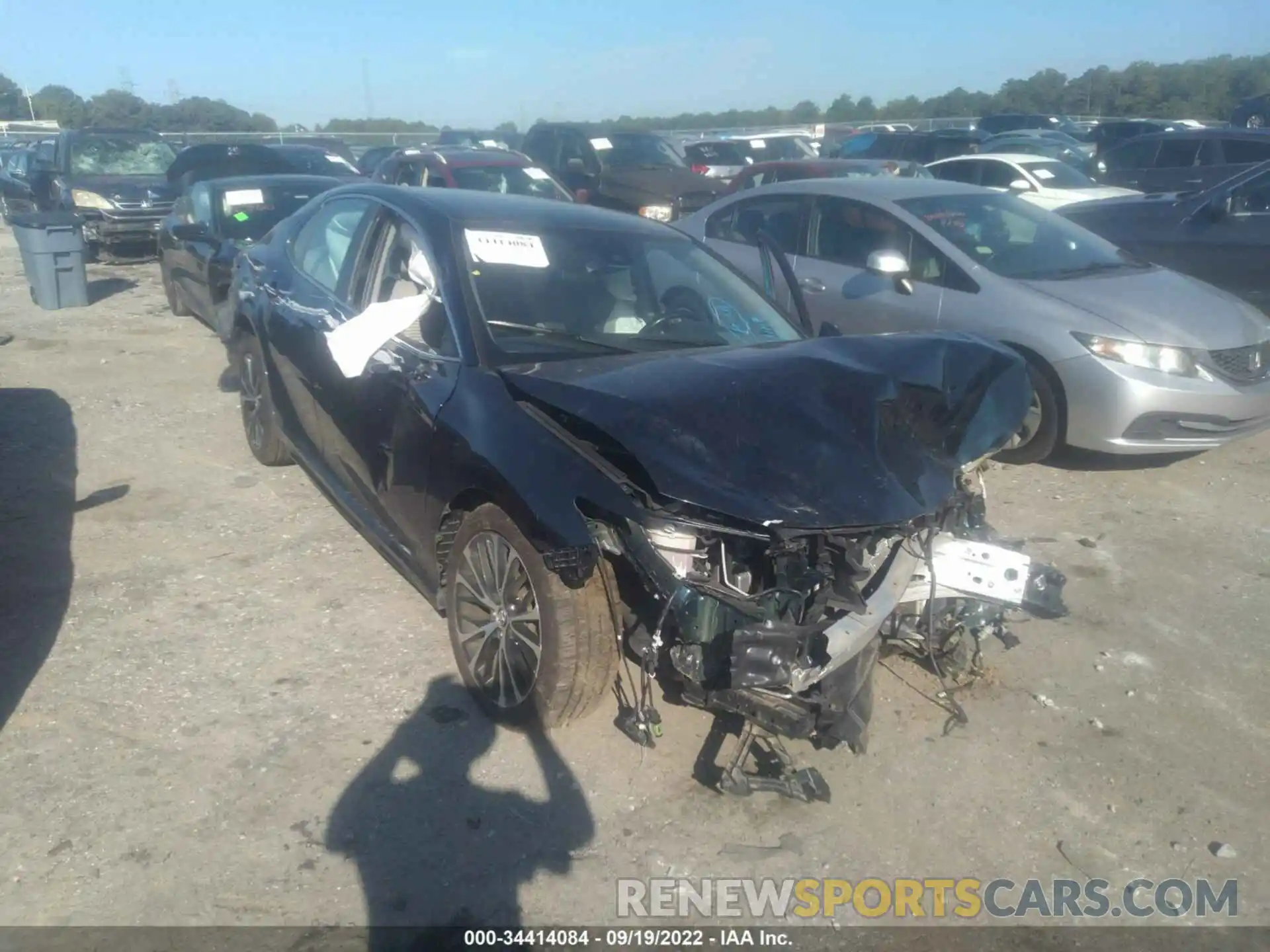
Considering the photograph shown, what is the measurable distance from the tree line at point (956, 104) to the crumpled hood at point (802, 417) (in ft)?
116

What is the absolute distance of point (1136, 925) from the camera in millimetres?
2898

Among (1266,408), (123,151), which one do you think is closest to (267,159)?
(123,151)

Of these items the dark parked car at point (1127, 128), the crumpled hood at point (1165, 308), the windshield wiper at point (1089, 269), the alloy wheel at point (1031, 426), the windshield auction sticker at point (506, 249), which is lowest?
the alloy wheel at point (1031, 426)

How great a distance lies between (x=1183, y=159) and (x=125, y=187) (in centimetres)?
1502

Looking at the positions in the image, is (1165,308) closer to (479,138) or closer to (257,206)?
(257,206)

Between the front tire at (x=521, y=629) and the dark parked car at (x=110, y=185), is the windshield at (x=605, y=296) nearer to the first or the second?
the front tire at (x=521, y=629)

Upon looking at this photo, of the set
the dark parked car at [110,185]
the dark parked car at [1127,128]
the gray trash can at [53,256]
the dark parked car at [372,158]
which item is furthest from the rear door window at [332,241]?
the dark parked car at [1127,128]

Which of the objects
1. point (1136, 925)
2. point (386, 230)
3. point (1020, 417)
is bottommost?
point (1136, 925)

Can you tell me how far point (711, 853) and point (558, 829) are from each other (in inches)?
19.0

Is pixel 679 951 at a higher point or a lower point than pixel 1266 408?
lower

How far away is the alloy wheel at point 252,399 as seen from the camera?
5766 millimetres

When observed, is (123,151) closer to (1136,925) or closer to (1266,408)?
(1266,408)

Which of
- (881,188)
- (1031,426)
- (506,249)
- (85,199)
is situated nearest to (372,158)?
(85,199)

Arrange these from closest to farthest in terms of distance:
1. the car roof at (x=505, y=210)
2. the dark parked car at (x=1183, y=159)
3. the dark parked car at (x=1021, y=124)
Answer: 1. the car roof at (x=505, y=210)
2. the dark parked car at (x=1183, y=159)
3. the dark parked car at (x=1021, y=124)
